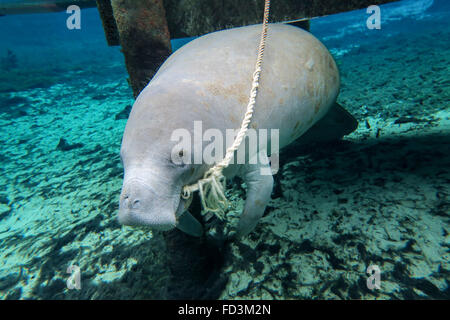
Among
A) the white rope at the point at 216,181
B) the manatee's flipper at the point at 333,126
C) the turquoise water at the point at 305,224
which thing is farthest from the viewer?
the manatee's flipper at the point at 333,126

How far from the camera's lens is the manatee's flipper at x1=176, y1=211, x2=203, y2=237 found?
1.84 metres

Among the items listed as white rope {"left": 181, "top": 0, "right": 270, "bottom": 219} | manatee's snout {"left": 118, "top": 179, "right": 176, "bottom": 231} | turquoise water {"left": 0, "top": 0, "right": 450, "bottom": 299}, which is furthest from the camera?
turquoise water {"left": 0, "top": 0, "right": 450, "bottom": 299}

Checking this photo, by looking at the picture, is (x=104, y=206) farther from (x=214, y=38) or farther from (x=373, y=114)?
(x=373, y=114)

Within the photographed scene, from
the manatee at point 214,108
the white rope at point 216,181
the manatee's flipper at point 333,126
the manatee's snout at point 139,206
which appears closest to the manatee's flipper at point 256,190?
the manatee at point 214,108

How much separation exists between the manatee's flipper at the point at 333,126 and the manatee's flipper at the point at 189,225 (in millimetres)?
2300

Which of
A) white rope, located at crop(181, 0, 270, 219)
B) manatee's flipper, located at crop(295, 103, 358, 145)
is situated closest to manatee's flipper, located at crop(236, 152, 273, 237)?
white rope, located at crop(181, 0, 270, 219)

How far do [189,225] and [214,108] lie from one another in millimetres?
984

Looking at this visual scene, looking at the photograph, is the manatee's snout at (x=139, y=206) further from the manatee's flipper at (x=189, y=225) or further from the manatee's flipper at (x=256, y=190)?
the manatee's flipper at (x=256, y=190)

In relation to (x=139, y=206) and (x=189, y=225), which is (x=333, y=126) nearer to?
(x=189, y=225)

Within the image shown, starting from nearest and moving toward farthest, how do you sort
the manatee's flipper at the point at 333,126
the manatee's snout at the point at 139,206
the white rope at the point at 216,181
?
the manatee's snout at the point at 139,206
the white rope at the point at 216,181
the manatee's flipper at the point at 333,126

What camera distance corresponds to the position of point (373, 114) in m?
4.50

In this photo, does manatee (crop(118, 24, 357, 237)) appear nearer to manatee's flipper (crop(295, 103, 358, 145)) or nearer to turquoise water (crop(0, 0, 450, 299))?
turquoise water (crop(0, 0, 450, 299))

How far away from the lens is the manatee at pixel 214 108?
1.15m
